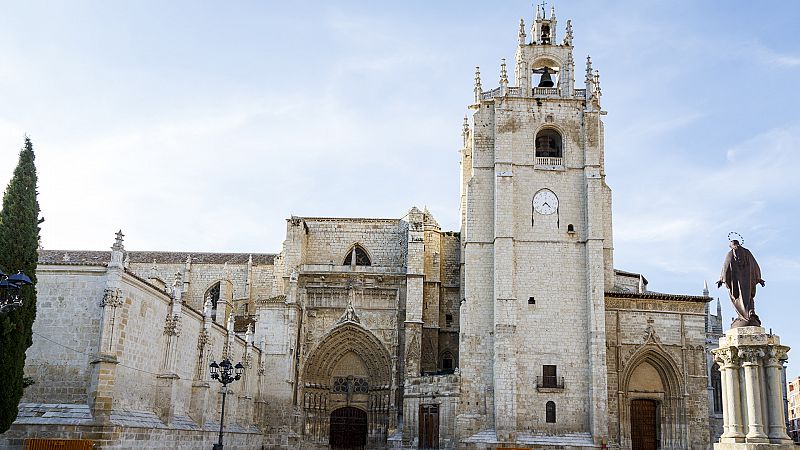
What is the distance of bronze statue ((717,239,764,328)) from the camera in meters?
15.8

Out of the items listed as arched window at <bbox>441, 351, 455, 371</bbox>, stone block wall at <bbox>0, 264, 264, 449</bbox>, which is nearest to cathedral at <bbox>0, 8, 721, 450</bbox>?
arched window at <bbox>441, 351, 455, 371</bbox>

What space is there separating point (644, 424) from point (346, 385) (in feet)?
40.8

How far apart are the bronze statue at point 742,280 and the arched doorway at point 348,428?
838 inches

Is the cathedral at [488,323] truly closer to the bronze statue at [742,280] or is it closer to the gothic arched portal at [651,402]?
the gothic arched portal at [651,402]

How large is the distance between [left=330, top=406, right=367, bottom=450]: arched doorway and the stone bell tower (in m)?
6.45

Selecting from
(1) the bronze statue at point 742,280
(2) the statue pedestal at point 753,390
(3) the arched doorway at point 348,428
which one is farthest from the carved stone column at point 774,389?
(3) the arched doorway at point 348,428

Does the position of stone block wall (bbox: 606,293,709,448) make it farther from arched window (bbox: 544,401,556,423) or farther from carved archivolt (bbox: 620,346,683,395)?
arched window (bbox: 544,401,556,423)

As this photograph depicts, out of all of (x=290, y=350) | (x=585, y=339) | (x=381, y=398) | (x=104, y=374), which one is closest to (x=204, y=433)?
(x=104, y=374)

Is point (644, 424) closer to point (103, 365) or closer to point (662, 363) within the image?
point (662, 363)

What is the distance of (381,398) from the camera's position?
33875 millimetres

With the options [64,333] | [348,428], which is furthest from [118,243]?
[348,428]

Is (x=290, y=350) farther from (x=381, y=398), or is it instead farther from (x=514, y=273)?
(x=514, y=273)

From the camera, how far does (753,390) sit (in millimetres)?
15016

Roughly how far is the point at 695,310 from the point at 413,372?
11264 mm
